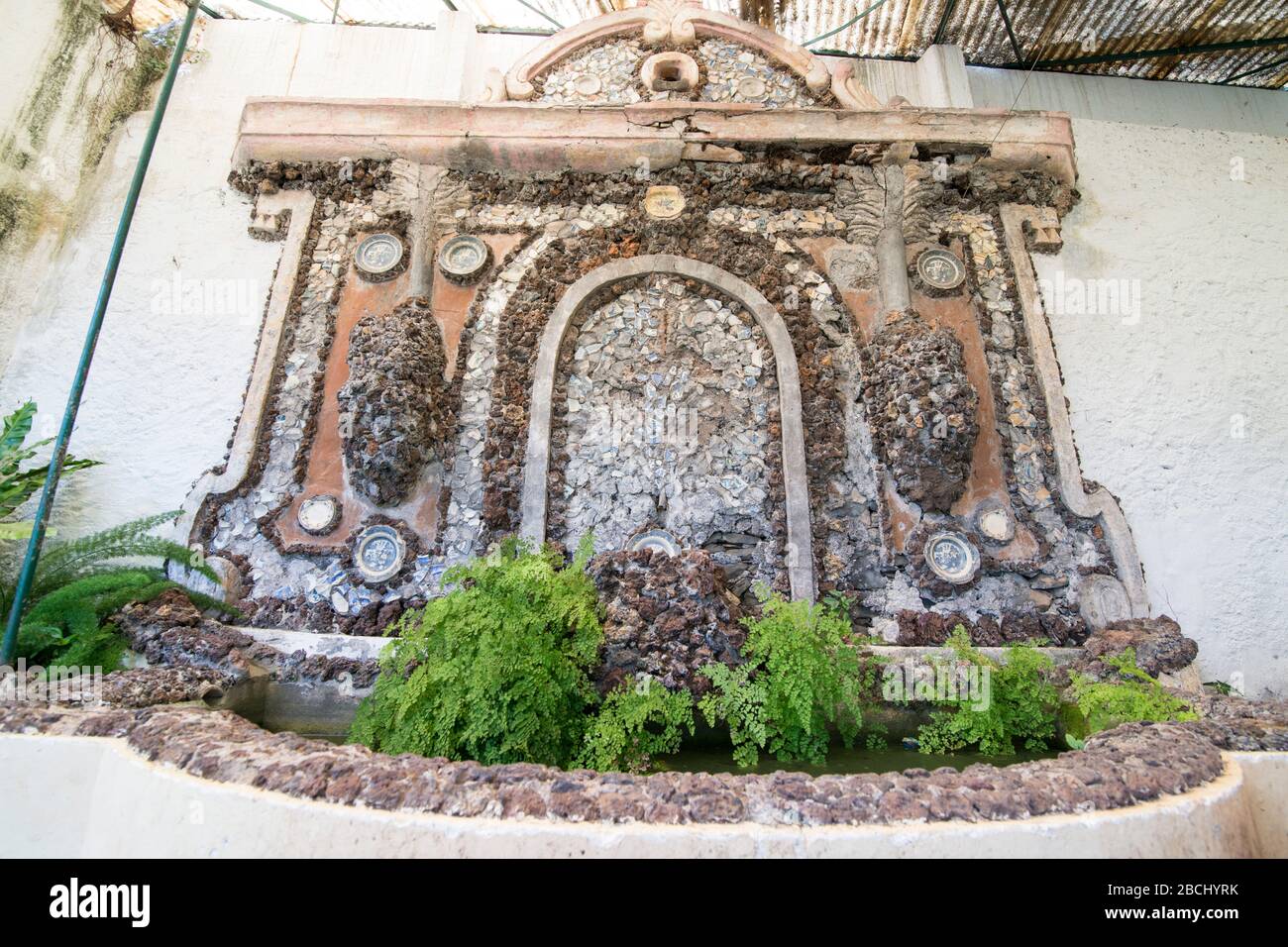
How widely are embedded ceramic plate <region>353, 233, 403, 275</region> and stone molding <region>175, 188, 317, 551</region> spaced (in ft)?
1.74

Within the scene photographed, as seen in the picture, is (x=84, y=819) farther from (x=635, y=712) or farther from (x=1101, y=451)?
(x=1101, y=451)

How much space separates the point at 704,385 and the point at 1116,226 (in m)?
4.22

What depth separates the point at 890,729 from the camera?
4266 millimetres

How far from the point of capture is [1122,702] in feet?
11.7

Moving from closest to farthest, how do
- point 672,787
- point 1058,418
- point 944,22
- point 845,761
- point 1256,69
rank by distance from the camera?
1. point 672,787
2. point 845,761
3. point 1058,418
4. point 944,22
5. point 1256,69

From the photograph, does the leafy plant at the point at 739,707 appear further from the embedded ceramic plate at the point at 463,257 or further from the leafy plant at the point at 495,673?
the embedded ceramic plate at the point at 463,257

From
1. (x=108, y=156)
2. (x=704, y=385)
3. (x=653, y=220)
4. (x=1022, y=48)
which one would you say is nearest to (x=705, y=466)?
(x=704, y=385)

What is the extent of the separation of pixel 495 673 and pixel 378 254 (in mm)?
4480

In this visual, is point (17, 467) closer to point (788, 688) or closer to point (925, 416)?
point (788, 688)

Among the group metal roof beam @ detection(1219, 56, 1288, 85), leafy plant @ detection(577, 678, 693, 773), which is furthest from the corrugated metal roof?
leafy plant @ detection(577, 678, 693, 773)

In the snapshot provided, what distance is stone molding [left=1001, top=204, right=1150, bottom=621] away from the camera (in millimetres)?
5262

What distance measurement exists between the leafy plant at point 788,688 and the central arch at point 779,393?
139 cm

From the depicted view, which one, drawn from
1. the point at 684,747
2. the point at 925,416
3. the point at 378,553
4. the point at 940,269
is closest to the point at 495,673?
the point at 684,747

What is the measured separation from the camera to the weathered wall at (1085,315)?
572 centimetres
